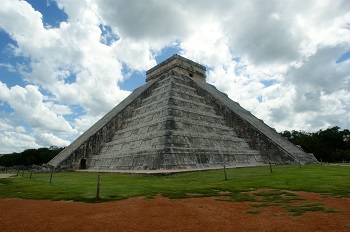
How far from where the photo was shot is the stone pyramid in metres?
19.3

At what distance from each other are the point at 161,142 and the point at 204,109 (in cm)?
1028

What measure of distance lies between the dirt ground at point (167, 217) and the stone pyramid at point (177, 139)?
9914 millimetres

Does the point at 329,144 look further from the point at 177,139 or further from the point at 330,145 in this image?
the point at 177,139

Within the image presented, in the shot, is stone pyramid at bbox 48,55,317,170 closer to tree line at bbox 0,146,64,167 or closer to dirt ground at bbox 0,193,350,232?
dirt ground at bbox 0,193,350,232

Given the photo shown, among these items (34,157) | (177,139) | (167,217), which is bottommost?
(167,217)

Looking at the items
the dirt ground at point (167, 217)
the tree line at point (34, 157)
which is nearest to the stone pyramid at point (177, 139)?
the dirt ground at point (167, 217)

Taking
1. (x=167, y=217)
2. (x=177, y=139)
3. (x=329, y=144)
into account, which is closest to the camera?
(x=167, y=217)

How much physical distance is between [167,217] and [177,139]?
13.3 meters

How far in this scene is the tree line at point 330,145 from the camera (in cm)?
3903

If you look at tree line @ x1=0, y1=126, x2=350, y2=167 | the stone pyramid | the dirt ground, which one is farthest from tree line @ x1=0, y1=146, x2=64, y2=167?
the dirt ground

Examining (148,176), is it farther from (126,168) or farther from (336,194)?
(336,194)

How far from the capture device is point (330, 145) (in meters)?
44.0

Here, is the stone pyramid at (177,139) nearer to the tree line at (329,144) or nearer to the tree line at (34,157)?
the tree line at (329,144)

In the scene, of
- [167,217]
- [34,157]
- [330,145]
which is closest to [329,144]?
[330,145]
